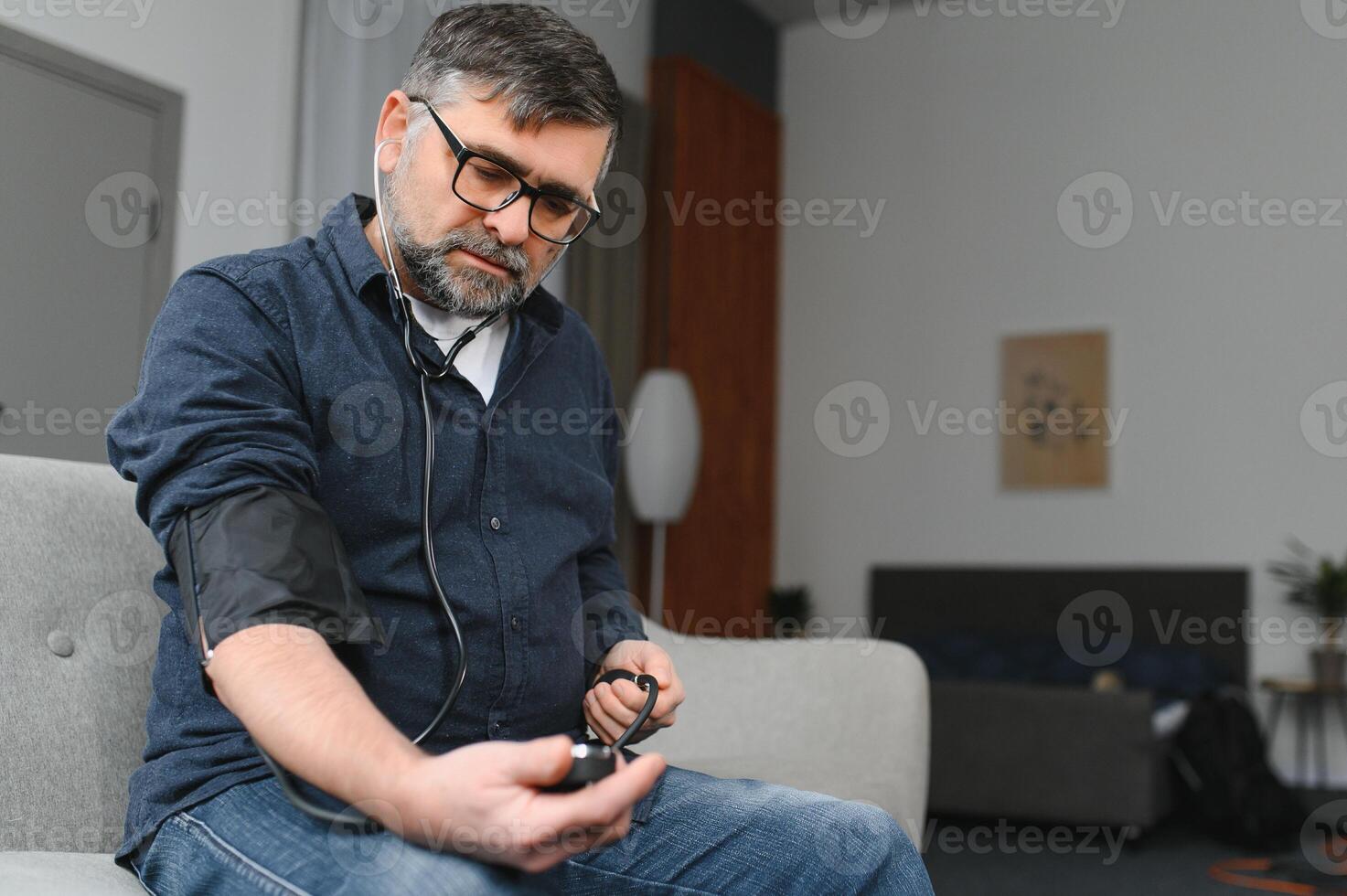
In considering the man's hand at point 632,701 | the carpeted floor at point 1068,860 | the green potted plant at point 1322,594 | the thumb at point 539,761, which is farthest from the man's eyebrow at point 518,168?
the green potted plant at point 1322,594

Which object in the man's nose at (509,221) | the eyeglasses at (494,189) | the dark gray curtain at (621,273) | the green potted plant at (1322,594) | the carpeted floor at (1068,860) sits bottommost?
the carpeted floor at (1068,860)

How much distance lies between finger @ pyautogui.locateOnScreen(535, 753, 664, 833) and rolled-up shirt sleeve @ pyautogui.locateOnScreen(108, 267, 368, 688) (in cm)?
24

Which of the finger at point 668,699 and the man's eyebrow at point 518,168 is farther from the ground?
the man's eyebrow at point 518,168

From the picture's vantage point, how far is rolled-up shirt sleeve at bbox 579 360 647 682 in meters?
1.36

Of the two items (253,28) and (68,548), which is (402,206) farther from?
(253,28)

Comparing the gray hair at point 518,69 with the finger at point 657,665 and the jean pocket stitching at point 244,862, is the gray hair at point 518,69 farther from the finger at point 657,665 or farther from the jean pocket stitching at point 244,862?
the jean pocket stitching at point 244,862

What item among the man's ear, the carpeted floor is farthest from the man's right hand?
the carpeted floor

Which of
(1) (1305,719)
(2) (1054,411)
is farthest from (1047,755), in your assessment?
(2) (1054,411)

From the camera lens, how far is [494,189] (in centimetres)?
115

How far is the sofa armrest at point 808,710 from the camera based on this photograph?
1.86 meters

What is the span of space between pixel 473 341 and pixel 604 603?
323 mm

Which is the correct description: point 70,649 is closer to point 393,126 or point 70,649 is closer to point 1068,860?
point 393,126

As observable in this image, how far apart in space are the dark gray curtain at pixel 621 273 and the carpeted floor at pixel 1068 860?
5.70 ft

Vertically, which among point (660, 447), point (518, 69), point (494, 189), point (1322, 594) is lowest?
point (1322, 594)
